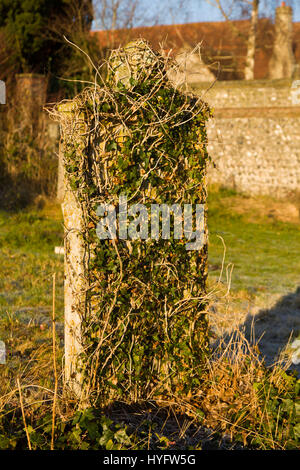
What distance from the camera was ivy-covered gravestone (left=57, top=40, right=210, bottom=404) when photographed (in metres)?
3.37

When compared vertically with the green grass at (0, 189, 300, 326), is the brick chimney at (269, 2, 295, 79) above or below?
above

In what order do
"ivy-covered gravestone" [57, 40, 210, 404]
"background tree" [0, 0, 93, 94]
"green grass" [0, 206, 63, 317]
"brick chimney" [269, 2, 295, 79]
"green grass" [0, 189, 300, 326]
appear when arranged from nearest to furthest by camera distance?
1. "ivy-covered gravestone" [57, 40, 210, 404]
2. "green grass" [0, 206, 63, 317]
3. "green grass" [0, 189, 300, 326]
4. "background tree" [0, 0, 93, 94]
5. "brick chimney" [269, 2, 295, 79]

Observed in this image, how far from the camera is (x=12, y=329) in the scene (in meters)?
5.16

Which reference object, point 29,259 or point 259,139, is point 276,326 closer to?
point 29,259

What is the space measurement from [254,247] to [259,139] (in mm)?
4784

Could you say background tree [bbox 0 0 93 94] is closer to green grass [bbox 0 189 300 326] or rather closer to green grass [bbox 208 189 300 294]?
green grass [bbox 0 189 300 326]

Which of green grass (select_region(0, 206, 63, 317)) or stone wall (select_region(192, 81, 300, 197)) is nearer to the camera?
green grass (select_region(0, 206, 63, 317))

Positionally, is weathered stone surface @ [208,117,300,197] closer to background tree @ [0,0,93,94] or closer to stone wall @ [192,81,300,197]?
stone wall @ [192,81,300,197]

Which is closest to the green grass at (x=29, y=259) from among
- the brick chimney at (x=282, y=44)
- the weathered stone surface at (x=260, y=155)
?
the weathered stone surface at (x=260, y=155)

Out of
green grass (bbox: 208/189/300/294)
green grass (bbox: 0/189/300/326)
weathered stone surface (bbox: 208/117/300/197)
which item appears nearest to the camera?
green grass (bbox: 0/189/300/326)

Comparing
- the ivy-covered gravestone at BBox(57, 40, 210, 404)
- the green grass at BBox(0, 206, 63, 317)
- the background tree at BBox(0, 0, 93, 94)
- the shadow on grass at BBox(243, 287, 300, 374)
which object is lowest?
the shadow on grass at BBox(243, 287, 300, 374)

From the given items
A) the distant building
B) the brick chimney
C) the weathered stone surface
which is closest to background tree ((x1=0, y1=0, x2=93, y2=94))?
the distant building

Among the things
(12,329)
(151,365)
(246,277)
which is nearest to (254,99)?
(246,277)

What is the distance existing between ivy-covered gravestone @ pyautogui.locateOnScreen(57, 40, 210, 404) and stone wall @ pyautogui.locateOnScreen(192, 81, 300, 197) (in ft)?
33.6
